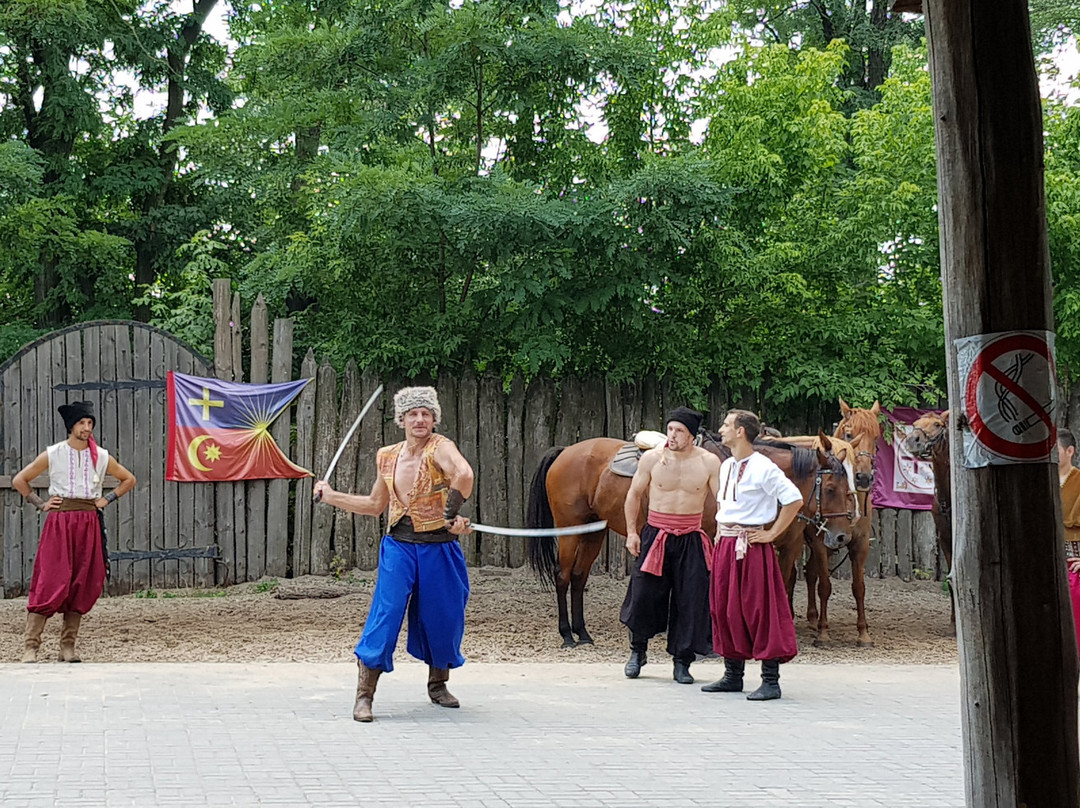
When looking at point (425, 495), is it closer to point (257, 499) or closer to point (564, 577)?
point (564, 577)

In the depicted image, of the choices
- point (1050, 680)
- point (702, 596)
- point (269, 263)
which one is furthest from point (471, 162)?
point (1050, 680)

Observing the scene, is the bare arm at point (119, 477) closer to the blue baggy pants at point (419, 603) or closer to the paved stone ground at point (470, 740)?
the paved stone ground at point (470, 740)

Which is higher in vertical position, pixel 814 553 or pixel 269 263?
pixel 269 263

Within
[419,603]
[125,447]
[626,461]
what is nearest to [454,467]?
[419,603]

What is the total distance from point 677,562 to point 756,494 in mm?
987

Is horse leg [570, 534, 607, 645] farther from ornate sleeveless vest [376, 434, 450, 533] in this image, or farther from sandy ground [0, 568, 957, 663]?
ornate sleeveless vest [376, 434, 450, 533]

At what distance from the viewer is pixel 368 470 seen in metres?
13.6

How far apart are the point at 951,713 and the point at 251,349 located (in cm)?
853

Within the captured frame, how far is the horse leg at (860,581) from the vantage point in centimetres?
1120

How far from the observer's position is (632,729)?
7.33 m

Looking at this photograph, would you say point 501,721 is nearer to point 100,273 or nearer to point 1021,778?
point 1021,778

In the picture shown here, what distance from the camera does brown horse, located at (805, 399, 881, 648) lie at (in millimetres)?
11156

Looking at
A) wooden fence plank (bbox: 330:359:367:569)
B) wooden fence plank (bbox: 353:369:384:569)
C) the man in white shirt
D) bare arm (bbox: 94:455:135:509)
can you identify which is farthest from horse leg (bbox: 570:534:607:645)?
bare arm (bbox: 94:455:135:509)

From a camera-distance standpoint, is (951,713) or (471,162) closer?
(951,713)
